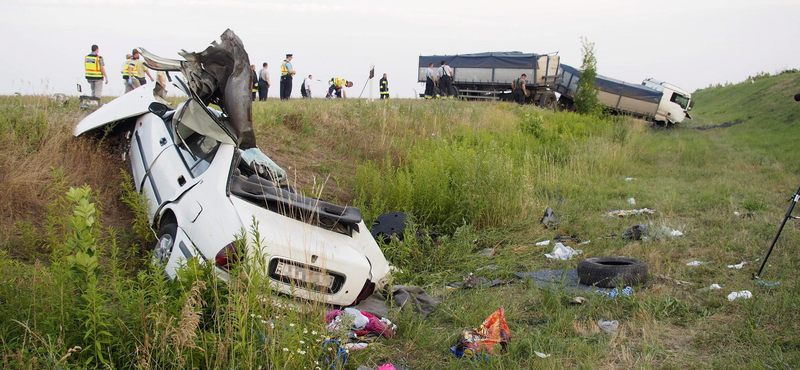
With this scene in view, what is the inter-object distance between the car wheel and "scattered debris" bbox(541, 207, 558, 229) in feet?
16.5

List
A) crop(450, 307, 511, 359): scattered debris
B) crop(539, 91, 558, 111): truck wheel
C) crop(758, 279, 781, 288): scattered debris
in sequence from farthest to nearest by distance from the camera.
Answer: crop(539, 91, 558, 111): truck wheel < crop(758, 279, 781, 288): scattered debris < crop(450, 307, 511, 359): scattered debris

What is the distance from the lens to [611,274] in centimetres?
515

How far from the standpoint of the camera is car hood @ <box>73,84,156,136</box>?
6.61 meters

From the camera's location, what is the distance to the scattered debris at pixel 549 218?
25.8 feet

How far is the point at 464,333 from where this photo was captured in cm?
409

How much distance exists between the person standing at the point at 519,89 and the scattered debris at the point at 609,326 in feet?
77.1

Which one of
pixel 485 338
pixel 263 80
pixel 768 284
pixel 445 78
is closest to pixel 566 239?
pixel 768 284

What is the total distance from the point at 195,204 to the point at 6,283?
1469mm

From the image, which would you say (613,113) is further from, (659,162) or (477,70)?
(659,162)

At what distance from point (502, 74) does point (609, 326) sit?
26.2 metres

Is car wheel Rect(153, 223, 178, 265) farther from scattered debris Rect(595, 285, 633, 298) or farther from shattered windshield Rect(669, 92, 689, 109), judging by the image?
shattered windshield Rect(669, 92, 689, 109)

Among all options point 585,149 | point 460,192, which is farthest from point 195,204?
point 585,149

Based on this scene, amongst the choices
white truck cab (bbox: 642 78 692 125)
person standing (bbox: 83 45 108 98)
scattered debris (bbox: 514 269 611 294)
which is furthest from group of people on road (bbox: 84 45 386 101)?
white truck cab (bbox: 642 78 692 125)

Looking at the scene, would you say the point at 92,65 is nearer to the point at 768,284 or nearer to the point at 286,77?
the point at 286,77
